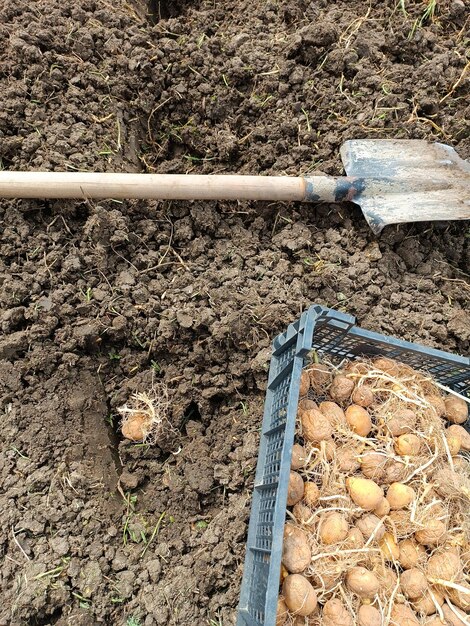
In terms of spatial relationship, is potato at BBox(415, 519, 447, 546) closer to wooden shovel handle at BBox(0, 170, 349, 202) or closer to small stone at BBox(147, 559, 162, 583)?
small stone at BBox(147, 559, 162, 583)

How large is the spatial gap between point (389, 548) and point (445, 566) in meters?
0.18

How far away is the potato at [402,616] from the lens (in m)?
1.45

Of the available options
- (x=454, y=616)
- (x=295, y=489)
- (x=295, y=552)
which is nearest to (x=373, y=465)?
(x=295, y=489)

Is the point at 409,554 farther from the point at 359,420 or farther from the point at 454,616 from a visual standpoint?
the point at 359,420

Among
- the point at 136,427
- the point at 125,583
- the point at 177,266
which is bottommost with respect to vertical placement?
the point at 125,583

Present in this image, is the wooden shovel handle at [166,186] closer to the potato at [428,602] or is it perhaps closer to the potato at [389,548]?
the potato at [389,548]

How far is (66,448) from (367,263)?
146 cm

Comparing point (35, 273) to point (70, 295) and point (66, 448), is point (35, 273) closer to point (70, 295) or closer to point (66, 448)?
point (70, 295)

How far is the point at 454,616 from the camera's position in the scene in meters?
1.51

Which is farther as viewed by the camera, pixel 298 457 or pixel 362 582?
pixel 298 457

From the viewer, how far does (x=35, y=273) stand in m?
1.86

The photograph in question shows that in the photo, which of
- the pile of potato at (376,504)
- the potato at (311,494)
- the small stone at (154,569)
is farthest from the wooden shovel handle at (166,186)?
the small stone at (154,569)

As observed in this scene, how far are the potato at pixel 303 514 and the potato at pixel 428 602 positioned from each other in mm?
441

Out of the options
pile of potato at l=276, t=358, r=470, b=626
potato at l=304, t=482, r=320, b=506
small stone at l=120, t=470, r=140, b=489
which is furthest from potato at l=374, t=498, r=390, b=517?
small stone at l=120, t=470, r=140, b=489
